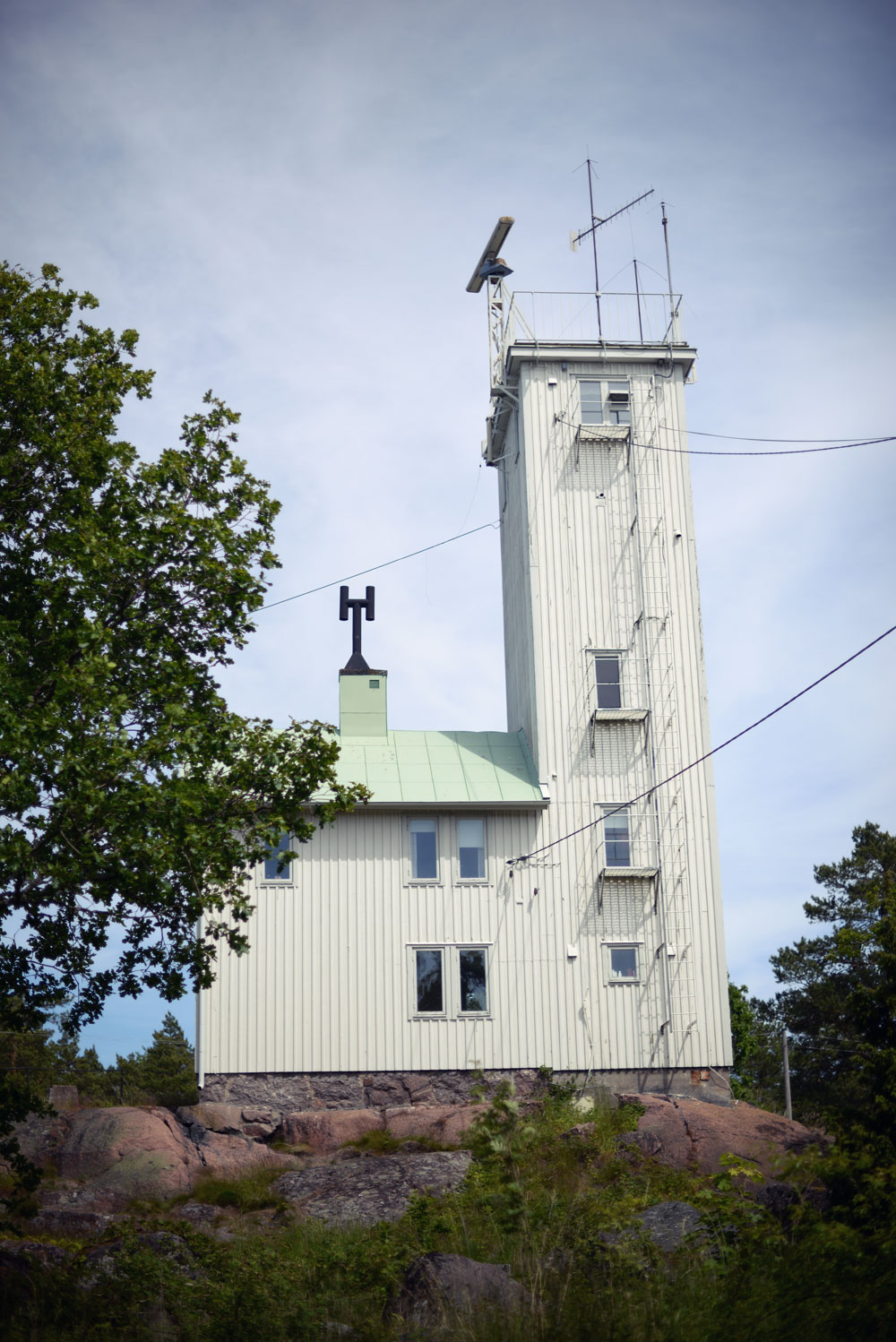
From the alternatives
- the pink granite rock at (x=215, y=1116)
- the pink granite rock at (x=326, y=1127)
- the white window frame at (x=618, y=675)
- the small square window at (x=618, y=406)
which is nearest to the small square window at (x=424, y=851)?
the white window frame at (x=618, y=675)

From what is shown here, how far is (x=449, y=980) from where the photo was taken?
96.2ft

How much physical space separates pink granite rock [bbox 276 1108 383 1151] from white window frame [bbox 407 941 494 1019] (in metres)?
2.59

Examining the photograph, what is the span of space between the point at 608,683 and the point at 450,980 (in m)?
8.41

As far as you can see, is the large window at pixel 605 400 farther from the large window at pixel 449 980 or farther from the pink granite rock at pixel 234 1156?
the pink granite rock at pixel 234 1156

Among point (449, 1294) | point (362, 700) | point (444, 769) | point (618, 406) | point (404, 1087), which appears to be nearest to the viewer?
point (449, 1294)

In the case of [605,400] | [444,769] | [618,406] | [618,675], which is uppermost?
[605,400]

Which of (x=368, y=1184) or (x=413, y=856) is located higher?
(x=413, y=856)

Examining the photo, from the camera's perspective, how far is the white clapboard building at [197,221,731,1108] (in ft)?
94.7

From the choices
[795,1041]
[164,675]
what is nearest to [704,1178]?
[164,675]

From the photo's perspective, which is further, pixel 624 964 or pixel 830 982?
pixel 830 982

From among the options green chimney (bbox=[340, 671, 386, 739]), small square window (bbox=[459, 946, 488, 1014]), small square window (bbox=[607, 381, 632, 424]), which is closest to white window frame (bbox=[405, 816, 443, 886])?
small square window (bbox=[459, 946, 488, 1014])

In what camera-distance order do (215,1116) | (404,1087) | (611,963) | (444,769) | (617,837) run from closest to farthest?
(215,1116) < (404,1087) < (611,963) < (617,837) < (444,769)

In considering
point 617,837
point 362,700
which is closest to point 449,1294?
point 617,837

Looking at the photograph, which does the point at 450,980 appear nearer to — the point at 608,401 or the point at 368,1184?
the point at 368,1184
